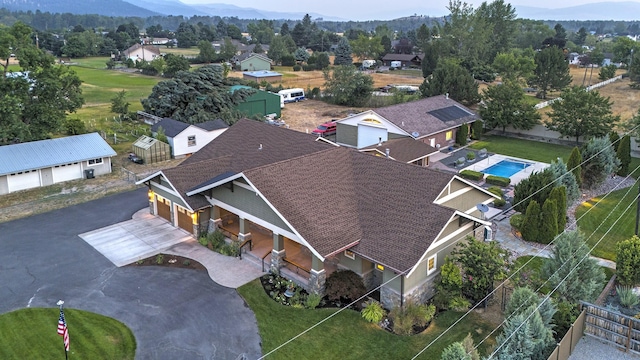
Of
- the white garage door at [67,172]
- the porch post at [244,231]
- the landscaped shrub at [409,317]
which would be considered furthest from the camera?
the white garage door at [67,172]

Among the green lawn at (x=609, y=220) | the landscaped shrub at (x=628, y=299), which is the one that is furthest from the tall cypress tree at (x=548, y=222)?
the landscaped shrub at (x=628, y=299)

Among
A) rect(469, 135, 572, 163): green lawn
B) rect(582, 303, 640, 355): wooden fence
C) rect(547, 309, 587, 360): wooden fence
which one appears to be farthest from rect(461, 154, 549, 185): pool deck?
rect(547, 309, 587, 360): wooden fence

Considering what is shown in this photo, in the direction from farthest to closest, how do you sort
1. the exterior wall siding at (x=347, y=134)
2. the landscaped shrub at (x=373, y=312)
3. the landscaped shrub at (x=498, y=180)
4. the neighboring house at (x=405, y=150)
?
1. the exterior wall siding at (x=347, y=134)
2. the neighboring house at (x=405, y=150)
3. the landscaped shrub at (x=498, y=180)
4. the landscaped shrub at (x=373, y=312)

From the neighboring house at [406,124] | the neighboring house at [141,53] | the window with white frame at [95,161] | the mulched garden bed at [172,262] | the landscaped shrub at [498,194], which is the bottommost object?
the mulched garden bed at [172,262]

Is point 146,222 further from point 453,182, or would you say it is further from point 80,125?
point 80,125

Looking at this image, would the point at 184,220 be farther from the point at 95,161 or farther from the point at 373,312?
the point at 95,161

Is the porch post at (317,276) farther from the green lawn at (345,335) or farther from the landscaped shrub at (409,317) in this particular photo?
the landscaped shrub at (409,317)

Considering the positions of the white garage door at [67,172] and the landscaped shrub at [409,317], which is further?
the white garage door at [67,172]

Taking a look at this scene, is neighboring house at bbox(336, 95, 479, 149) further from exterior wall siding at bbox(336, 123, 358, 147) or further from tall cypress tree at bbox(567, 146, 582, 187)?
tall cypress tree at bbox(567, 146, 582, 187)

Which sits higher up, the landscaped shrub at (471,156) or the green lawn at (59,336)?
the landscaped shrub at (471,156)
